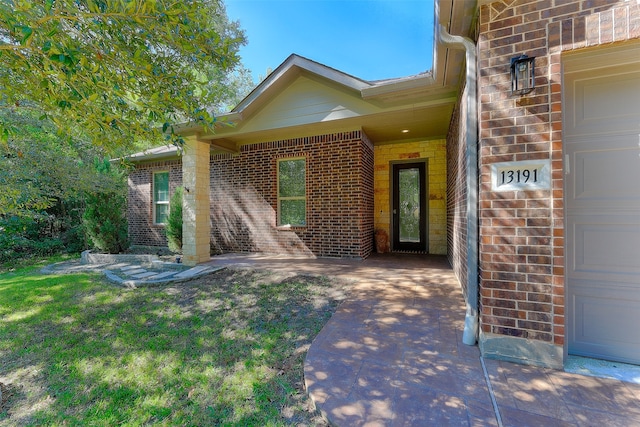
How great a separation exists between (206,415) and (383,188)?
6.11 meters

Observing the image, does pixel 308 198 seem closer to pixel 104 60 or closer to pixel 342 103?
pixel 342 103

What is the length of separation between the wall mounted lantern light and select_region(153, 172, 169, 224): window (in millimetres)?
9157

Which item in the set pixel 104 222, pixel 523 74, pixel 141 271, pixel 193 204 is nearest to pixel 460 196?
pixel 523 74

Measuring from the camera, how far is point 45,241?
28.1ft

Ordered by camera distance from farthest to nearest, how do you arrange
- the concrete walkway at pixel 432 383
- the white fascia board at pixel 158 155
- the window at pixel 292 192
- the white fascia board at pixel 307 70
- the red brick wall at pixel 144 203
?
the red brick wall at pixel 144 203 < the white fascia board at pixel 158 155 < the window at pixel 292 192 < the white fascia board at pixel 307 70 < the concrete walkway at pixel 432 383

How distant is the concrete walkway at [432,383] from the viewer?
1481 millimetres

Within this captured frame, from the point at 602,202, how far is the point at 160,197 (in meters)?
9.99

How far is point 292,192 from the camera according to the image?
663cm

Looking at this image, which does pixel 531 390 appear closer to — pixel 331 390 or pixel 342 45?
pixel 331 390

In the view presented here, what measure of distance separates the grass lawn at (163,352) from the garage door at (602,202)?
2.34 metres

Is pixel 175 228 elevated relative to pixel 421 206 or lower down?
lower down

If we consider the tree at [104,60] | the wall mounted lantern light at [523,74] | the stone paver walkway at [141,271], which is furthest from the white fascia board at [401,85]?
the stone paver walkway at [141,271]

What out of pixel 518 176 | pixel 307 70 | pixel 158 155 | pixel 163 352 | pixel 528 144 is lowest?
pixel 163 352

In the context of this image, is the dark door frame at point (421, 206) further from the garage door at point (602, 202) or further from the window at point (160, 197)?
the window at point (160, 197)
